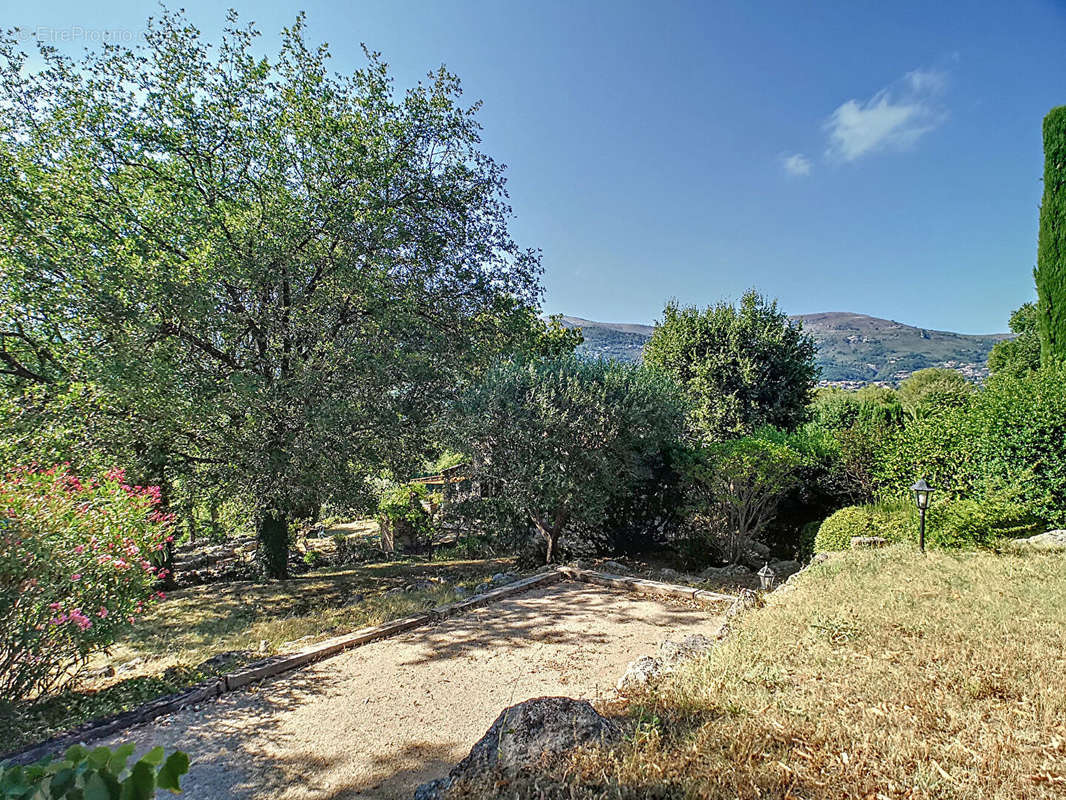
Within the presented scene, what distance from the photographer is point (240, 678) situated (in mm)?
4469

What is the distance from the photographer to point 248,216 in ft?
26.0

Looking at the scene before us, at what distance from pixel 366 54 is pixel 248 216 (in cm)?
387

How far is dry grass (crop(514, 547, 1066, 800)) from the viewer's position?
2.21 meters

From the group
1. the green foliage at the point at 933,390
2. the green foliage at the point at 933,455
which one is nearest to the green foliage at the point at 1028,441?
the green foliage at the point at 933,455

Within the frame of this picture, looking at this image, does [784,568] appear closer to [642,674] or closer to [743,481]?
[743,481]

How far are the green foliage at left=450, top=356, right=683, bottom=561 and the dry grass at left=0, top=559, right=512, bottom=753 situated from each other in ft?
5.82

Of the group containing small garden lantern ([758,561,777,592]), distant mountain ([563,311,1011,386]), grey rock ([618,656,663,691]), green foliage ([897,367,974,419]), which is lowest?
small garden lantern ([758,561,777,592])

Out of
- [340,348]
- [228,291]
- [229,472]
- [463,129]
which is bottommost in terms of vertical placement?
[229,472]

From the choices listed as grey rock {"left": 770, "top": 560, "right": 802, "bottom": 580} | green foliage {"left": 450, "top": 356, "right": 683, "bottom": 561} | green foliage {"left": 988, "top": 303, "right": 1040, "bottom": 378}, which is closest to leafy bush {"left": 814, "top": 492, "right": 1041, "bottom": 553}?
grey rock {"left": 770, "top": 560, "right": 802, "bottom": 580}

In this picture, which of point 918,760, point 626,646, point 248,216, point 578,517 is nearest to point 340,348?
point 248,216

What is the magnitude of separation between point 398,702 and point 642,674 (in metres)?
1.98

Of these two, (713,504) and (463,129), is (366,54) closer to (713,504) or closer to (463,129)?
(463,129)

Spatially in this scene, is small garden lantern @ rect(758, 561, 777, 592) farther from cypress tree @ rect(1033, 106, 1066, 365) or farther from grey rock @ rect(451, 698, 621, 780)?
cypress tree @ rect(1033, 106, 1066, 365)

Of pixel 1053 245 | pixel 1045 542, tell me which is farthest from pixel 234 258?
pixel 1053 245
